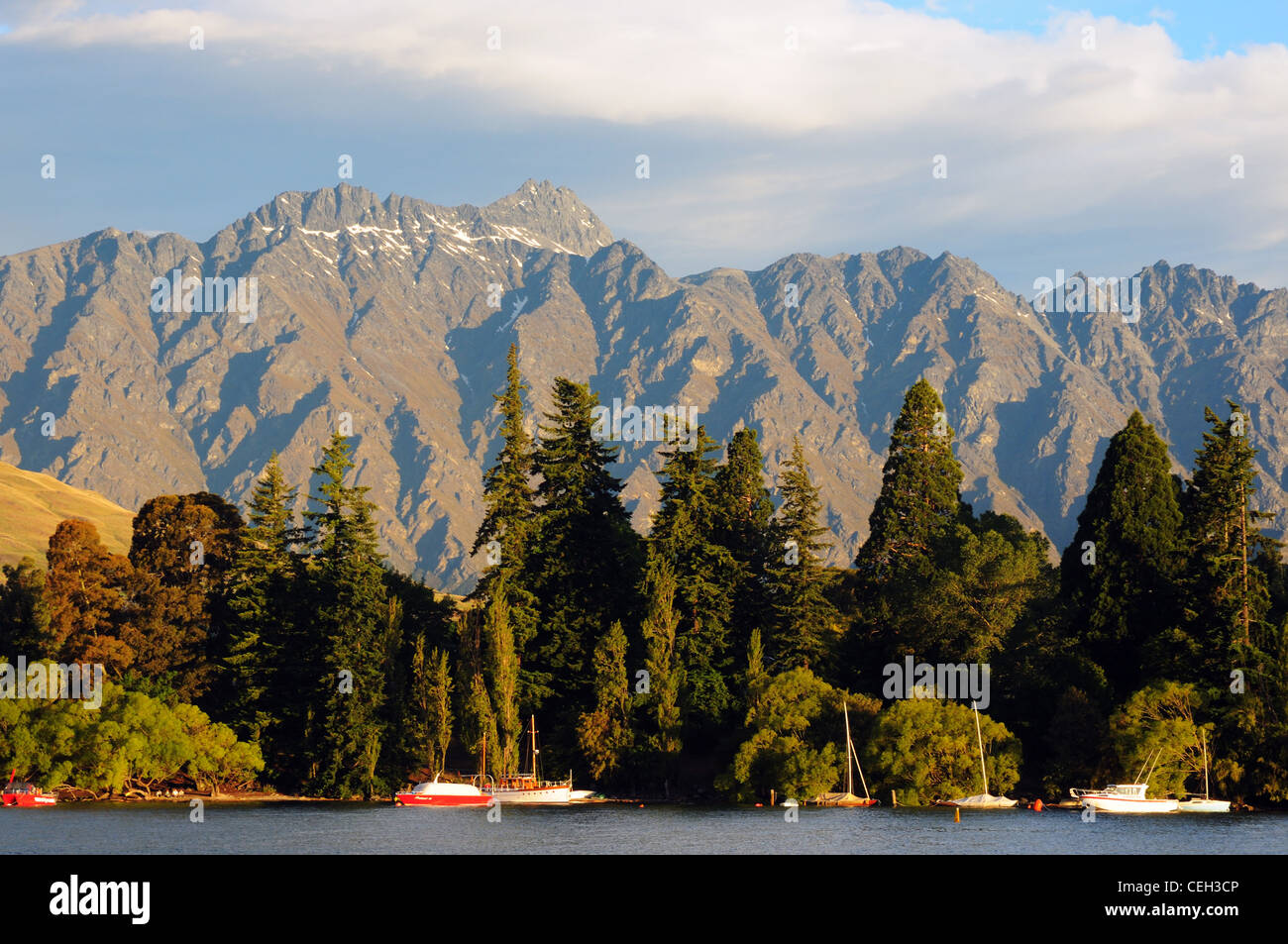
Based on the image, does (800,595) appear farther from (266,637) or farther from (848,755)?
(266,637)

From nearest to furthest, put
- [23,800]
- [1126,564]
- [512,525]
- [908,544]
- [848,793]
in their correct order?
[23,800]
[848,793]
[1126,564]
[512,525]
[908,544]

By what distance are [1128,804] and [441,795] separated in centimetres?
5028

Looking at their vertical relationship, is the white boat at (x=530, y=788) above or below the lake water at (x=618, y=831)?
below

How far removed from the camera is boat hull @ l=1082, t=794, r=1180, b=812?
9875cm

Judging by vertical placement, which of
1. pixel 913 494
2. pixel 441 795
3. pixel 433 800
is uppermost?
pixel 913 494

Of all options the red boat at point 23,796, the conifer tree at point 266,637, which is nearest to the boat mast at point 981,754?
the conifer tree at point 266,637

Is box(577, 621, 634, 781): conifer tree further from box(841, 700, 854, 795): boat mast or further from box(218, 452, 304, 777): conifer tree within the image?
box(218, 452, 304, 777): conifer tree

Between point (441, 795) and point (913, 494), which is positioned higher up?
point (913, 494)

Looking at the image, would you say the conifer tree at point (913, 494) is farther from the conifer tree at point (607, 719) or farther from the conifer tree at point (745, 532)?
the conifer tree at point (607, 719)

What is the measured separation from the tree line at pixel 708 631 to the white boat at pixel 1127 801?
2092 millimetres

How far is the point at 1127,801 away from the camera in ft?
326

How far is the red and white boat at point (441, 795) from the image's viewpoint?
109062 mm

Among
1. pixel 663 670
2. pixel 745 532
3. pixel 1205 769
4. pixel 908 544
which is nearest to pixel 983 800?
pixel 1205 769
